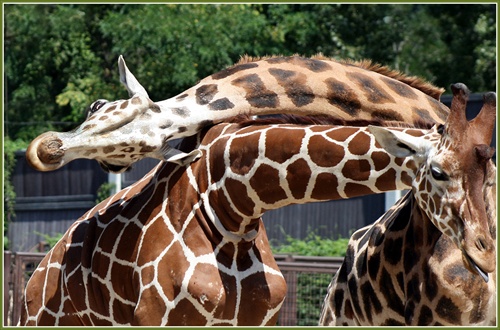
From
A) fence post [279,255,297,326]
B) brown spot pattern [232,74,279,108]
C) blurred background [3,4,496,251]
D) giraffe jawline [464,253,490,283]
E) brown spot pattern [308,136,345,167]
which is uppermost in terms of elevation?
blurred background [3,4,496,251]

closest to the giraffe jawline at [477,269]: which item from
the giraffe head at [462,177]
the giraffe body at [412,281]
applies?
the giraffe head at [462,177]

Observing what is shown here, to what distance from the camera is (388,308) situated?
554 cm

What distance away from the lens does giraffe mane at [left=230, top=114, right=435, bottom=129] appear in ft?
16.9

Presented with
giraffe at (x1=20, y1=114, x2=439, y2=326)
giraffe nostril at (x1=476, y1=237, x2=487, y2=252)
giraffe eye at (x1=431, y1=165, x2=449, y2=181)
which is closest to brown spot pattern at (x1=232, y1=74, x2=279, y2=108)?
giraffe at (x1=20, y1=114, x2=439, y2=326)

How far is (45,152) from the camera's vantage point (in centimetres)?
511

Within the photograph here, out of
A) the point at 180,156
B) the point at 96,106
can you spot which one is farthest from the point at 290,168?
the point at 96,106

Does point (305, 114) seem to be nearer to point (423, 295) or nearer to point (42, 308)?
point (423, 295)

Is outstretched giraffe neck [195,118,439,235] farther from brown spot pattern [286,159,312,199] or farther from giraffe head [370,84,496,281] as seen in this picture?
giraffe head [370,84,496,281]

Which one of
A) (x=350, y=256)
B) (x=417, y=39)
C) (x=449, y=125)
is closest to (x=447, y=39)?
(x=417, y=39)

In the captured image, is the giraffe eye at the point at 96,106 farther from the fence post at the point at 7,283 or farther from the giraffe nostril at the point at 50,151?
the fence post at the point at 7,283

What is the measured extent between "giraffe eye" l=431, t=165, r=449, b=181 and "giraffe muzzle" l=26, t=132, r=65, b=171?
1.99m

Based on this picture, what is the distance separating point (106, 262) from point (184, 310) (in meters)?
0.64

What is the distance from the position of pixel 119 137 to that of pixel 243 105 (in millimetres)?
760

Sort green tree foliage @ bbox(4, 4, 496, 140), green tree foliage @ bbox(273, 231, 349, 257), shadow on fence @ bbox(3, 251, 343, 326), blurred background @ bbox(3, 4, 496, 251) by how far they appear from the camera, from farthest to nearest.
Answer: green tree foliage @ bbox(4, 4, 496, 140), blurred background @ bbox(3, 4, 496, 251), green tree foliage @ bbox(273, 231, 349, 257), shadow on fence @ bbox(3, 251, 343, 326)
